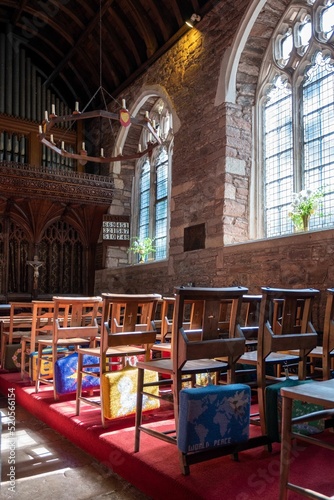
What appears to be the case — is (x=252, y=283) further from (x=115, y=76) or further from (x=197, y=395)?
(x=115, y=76)

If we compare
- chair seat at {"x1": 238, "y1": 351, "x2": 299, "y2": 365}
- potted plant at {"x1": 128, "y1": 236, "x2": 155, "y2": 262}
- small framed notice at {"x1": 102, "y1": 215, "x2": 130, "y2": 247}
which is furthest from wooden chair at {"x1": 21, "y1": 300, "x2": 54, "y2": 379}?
small framed notice at {"x1": 102, "y1": 215, "x2": 130, "y2": 247}

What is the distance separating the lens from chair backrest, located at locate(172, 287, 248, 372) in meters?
2.25

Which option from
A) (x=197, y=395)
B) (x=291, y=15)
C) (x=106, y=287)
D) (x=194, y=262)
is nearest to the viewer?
(x=197, y=395)

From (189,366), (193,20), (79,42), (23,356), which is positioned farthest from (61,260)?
(189,366)

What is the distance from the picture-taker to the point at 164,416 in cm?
324

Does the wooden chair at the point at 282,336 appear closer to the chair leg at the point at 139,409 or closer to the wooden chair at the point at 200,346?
the wooden chair at the point at 200,346

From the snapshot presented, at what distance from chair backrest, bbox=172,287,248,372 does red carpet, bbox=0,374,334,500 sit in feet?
1.59

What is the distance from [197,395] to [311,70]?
5.48 metres

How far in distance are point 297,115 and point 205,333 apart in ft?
15.9

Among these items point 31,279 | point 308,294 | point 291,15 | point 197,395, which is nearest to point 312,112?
point 291,15

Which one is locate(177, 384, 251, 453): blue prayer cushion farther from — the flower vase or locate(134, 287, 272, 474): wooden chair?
the flower vase

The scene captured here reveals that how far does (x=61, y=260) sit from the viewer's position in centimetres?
1052

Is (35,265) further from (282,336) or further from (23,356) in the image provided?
(282,336)

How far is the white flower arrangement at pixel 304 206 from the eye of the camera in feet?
18.2
